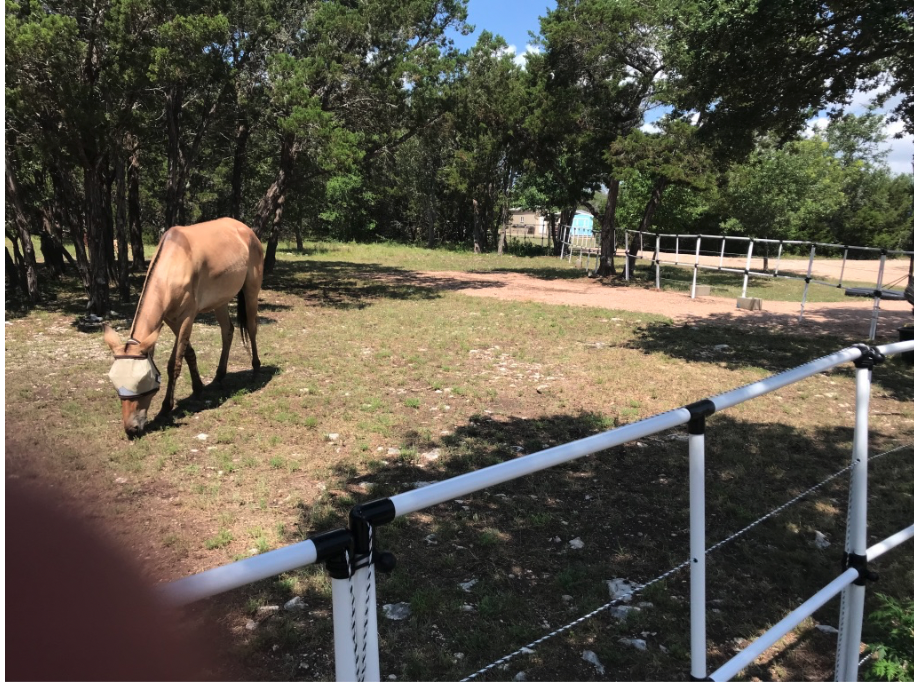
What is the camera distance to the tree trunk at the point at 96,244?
32.2 ft

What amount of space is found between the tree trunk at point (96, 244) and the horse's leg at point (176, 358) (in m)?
5.20

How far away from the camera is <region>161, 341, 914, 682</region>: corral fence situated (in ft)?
3.54

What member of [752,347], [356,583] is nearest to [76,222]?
[752,347]

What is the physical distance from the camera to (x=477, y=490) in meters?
1.72

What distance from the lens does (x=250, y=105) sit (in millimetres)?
12883

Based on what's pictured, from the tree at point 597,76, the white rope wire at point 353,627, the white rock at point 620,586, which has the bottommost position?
the white rock at point 620,586

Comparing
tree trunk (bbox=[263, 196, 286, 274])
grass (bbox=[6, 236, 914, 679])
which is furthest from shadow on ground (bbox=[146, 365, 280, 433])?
tree trunk (bbox=[263, 196, 286, 274])

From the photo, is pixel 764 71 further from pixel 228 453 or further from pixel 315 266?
pixel 315 266

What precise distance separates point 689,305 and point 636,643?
1257 cm

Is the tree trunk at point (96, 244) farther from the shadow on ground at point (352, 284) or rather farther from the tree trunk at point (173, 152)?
the shadow on ground at point (352, 284)

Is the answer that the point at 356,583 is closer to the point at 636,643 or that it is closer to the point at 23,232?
the point at 636,643

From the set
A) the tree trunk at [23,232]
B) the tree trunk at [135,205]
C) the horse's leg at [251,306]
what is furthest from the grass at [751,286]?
the tree trunk at [23,232]

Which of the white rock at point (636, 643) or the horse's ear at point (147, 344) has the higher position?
the horse's ear at point (147, 344)

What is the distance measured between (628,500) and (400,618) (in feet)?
6.57
